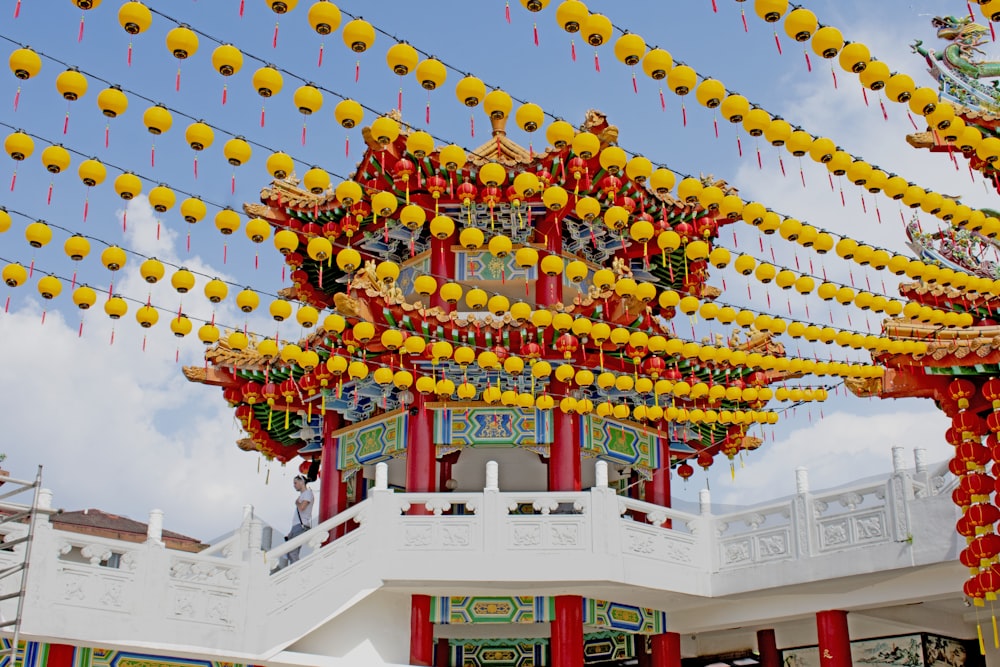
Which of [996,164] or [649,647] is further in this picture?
[649,647]

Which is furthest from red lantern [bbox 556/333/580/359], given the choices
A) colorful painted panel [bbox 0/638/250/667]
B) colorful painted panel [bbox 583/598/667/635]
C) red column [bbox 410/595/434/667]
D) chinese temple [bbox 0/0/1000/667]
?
colorful painted panel [bbox 0/638/250/667]

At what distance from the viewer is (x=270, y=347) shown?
34.4 ft

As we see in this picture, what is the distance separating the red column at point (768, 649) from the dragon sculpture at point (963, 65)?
285 inches

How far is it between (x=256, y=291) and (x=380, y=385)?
5.58 metres

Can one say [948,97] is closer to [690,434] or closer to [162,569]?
[690,434]

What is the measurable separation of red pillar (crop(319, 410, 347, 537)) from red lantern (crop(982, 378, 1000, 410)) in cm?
804

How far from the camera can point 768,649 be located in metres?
14.8

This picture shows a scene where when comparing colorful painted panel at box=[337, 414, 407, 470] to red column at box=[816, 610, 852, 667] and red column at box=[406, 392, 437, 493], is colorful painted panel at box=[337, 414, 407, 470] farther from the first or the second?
red column at box=[816, 610, 852, 667]

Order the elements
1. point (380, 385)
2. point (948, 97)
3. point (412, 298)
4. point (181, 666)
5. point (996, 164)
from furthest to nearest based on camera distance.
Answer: point (412, 298) < point (380, 385) < point (948, 97) < point (181, 666) < point (996, 164)

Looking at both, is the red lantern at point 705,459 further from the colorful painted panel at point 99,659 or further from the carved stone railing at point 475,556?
the colorful painted panel at point 99,659

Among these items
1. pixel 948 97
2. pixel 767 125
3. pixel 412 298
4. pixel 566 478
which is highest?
pixel 948 97

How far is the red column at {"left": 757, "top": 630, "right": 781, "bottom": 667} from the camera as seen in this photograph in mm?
14703

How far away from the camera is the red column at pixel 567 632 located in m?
12.4

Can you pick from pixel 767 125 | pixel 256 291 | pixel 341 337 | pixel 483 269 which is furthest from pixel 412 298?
pixel 767 125
